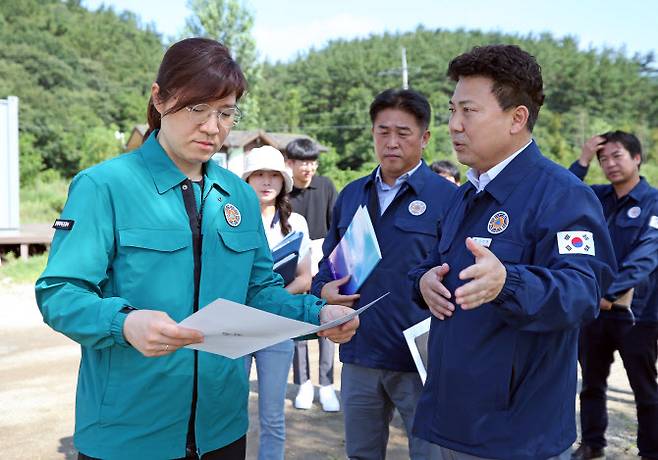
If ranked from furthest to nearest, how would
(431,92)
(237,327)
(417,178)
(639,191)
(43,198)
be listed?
1. (431,92)
2. (43,198)
3. (639,191)
4. (417,178)
5. (237,327)

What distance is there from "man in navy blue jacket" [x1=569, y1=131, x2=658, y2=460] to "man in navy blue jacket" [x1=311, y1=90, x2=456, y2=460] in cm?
178

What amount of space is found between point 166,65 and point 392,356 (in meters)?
1.90

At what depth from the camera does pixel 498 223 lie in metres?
2.17

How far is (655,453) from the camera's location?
4352 mm

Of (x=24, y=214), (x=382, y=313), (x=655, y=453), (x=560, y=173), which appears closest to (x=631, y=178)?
(x=655, y=453)

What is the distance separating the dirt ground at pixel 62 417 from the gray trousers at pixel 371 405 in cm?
124

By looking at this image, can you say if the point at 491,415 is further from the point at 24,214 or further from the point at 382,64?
the point at 382,64

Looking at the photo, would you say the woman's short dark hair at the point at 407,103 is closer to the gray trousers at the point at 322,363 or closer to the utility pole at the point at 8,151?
the gray trousers at the point at 322,363

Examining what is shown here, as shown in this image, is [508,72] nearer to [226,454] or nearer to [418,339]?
[418,339]

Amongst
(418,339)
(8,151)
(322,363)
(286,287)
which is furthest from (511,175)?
(8,151)

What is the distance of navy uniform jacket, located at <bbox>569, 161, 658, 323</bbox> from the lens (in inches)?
175

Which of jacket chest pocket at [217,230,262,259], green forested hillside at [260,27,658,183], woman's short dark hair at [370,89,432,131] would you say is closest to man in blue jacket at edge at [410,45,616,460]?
jacket chest pocket at [217,230,262,259]

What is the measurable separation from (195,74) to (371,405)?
2059mm

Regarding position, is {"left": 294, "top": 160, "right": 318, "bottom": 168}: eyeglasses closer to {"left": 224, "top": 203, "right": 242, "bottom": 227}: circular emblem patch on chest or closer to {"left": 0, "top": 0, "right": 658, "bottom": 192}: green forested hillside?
{"left": 224, "top": 203, "right": 242, "bottom": 227}: circular emblem patch on chest
